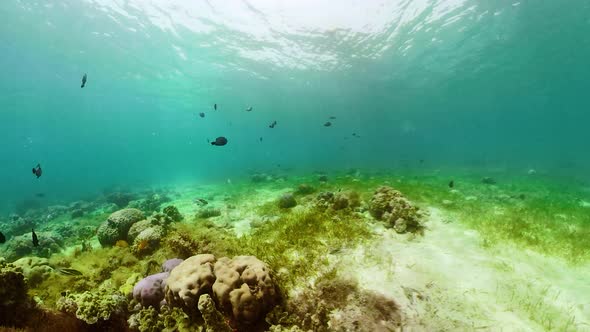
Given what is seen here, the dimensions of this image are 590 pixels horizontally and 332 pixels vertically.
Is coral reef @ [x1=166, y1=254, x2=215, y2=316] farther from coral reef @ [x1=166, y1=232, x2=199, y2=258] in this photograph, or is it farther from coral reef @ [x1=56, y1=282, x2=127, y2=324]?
coral reef @ [x1=166, y1=232, x2=199, y2=258]

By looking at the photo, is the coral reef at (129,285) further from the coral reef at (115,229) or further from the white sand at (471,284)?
the white sand at (471,284)

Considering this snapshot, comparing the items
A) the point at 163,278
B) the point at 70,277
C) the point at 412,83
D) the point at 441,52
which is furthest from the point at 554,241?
the point at 412,83

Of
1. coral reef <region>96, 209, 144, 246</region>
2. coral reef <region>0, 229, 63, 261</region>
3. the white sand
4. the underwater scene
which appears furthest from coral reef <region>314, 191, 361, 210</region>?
coral reef <region>0, 229, 63, 261</region>

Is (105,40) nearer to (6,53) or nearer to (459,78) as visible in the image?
(6,53)

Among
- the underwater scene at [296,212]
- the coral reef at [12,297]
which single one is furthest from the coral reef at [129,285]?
the coral reef at [12,297]

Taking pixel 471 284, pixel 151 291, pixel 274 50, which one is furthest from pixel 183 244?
pixel 274 50

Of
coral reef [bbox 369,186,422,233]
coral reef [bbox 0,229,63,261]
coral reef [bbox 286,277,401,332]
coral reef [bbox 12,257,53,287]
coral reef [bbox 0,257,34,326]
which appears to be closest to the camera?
coral reef [bbox 286,277,401,332]

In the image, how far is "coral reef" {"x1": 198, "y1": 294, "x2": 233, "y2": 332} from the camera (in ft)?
12.6

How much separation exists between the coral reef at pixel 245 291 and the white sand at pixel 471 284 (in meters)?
1.55

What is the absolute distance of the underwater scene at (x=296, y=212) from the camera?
13.7 feet

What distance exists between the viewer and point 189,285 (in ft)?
13.9

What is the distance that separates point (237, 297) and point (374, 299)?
2206mm

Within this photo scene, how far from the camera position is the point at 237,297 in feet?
13.0

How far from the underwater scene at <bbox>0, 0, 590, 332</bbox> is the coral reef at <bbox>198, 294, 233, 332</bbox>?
0.02 m
